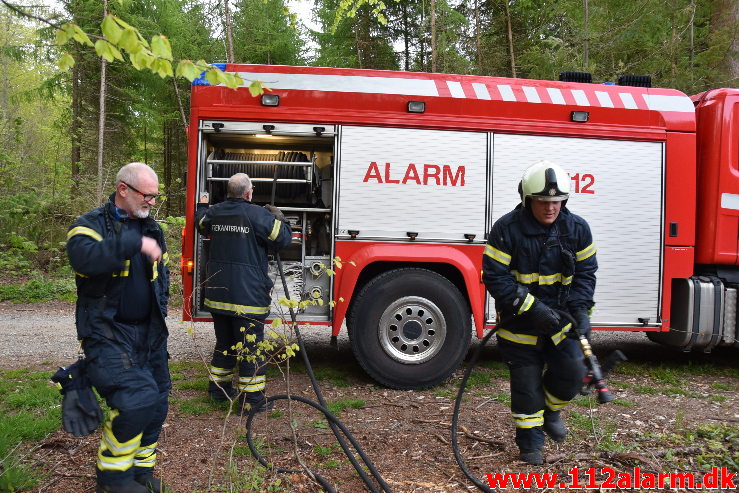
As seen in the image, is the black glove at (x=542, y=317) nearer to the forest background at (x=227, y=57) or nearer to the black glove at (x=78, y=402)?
the black glove at (x=78, y=402)

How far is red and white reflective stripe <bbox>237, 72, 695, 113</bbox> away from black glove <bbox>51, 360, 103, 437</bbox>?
308 centimetres

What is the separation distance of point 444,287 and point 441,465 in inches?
72.7

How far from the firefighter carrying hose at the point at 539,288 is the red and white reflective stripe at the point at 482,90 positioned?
6.24 feet

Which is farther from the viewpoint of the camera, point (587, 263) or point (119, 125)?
point (119, 125)

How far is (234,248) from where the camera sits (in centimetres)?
435

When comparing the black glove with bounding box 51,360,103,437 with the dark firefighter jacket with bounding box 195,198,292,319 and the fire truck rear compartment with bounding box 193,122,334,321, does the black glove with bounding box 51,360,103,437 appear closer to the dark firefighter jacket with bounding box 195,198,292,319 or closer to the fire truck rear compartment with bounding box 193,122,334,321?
the dark firefighter jacket with bounding box 195,198,292,319

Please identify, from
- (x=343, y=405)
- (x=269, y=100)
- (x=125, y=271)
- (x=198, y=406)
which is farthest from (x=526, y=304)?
(x=269, y=100)

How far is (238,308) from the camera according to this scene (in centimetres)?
419

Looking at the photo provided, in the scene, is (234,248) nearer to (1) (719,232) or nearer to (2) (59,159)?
(1) (719,232)

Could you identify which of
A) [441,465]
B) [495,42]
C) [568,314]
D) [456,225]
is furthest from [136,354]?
[495,42]

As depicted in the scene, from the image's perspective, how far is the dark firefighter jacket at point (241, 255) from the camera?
4293 millimetres

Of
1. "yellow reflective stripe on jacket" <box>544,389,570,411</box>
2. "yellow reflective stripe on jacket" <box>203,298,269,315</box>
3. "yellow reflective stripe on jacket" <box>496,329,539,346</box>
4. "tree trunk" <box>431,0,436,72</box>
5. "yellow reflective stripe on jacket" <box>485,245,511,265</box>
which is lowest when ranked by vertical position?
"yellow reflective stripe on jacket" <box>544,389,570,411</box>

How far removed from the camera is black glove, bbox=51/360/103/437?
259 cm

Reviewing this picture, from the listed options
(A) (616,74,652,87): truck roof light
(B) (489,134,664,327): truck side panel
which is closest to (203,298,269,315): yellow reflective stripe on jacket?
(B) (489,134,664,327): truck side panel
